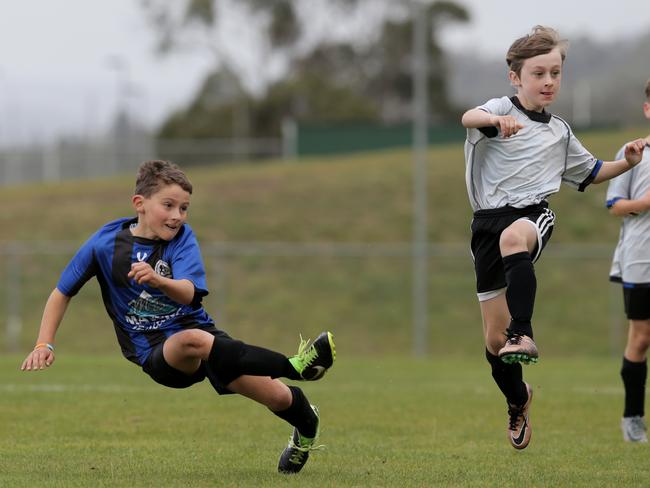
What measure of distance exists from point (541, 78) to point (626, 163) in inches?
29.7

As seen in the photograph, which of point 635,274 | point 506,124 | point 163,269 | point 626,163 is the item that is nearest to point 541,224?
point 506,124

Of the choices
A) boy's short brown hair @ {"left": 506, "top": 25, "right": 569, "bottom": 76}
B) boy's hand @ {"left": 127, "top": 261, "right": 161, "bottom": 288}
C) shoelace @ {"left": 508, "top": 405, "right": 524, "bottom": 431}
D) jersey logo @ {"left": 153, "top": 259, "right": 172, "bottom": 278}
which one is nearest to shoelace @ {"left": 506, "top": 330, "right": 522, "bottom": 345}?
shoelace @ {"left": 508, "top": 405, "right": 524, "bottom": 431}

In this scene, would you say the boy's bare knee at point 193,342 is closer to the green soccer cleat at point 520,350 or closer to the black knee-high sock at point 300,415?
the black knee-high sock at point 300,415

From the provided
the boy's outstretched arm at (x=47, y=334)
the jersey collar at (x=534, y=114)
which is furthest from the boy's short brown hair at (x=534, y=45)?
the boy's outstretched arm at (x=47, y=334)

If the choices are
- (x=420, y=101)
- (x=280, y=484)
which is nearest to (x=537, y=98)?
(x=280, y=484)

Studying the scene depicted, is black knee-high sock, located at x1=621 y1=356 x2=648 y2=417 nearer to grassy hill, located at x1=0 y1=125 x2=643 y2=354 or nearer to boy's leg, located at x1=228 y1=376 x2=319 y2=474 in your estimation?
boy's leg, located at x1=228 y1=376 x2=319 y2=474

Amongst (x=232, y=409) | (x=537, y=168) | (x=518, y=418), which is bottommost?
(x=232, y=409)

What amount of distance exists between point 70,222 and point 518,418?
25483 mm

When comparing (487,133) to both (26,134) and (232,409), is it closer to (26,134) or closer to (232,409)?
(232,409)

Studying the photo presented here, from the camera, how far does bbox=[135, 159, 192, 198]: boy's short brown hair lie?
5.85 metres

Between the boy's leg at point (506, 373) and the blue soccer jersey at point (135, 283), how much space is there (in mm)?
1684

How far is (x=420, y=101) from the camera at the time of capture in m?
22.1

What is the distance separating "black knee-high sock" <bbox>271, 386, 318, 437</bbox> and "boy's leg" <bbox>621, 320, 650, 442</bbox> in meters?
2.88

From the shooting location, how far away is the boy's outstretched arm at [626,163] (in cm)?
670
